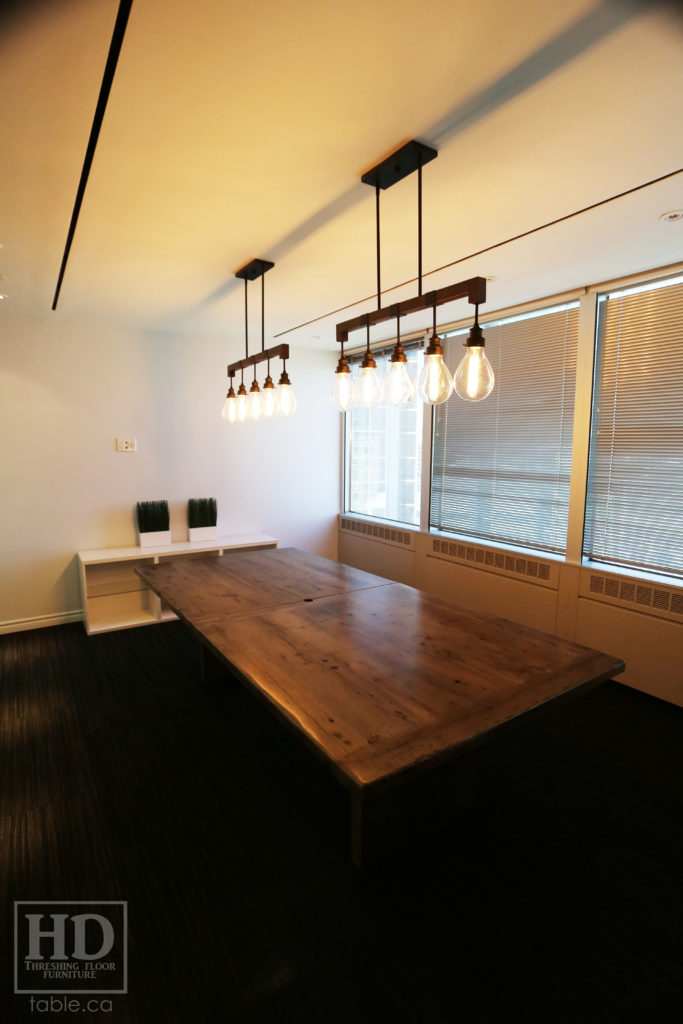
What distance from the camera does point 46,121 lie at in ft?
4.84

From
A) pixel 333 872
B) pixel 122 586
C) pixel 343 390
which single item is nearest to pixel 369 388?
pixel 343 390

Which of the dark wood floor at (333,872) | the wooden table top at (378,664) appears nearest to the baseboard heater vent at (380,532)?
the wooden table top at (378,664)

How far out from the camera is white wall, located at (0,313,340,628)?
377 cm

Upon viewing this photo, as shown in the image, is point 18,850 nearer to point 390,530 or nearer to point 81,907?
point 81,907

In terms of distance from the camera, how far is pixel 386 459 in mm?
4980

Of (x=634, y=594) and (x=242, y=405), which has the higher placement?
(x=242, y=405)

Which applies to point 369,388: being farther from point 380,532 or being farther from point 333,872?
point 380,532

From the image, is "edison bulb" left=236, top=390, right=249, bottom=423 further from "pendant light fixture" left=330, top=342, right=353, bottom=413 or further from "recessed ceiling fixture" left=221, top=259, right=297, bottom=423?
"pendant light fixture" left=330, top=342, right=353, bottom=413

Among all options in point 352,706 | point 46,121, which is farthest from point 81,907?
point 46,121

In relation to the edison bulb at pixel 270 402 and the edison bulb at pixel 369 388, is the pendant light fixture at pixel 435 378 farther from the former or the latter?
the edison bulb at pixel 270 402

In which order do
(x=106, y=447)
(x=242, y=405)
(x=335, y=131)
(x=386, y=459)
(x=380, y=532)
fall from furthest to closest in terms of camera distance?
(x=386, y=459) < (x=380, y=532) < (x=106, y=447) < (x=242, y=405) < (x=335, y=131)

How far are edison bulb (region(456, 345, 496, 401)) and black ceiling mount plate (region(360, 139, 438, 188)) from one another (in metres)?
0.63

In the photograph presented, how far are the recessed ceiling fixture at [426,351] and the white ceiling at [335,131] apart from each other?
0.07 metres

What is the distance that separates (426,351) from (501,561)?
7.28 ft
